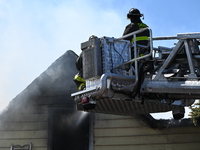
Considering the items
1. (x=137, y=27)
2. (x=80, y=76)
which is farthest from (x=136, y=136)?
(x=137, y=27)

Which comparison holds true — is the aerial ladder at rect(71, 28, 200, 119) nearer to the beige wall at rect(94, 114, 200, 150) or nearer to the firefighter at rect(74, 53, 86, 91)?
the firefighter at rect(74, 53, 86, 91)

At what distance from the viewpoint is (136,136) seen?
11406mm

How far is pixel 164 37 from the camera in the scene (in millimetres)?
6590

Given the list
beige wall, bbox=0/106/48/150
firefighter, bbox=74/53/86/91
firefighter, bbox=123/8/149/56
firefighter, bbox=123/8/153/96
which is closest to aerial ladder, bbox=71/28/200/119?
firefighter, bbox=123/8/153/96

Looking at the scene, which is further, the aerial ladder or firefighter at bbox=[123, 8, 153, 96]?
firefighter at bbox=[123, 8, 153, 96]

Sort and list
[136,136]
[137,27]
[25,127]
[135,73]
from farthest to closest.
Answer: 1. [25,127]
2. [136,136]
3. [137,27]
4. [135,73]

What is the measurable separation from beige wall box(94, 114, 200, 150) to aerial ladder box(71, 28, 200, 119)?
14.9 ft

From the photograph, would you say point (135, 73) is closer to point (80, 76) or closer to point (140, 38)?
point (140, 38)

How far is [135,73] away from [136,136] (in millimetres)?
5332

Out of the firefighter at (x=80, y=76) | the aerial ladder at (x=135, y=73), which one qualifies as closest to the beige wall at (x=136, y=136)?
the firefighter at (x=80, y=76)

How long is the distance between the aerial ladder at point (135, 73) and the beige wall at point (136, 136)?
4.54 meters

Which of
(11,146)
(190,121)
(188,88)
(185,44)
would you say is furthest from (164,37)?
(11,146)

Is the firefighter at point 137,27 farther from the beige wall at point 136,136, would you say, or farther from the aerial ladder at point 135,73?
the beige wall at point 136,136

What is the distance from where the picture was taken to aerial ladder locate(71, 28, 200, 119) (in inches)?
244
